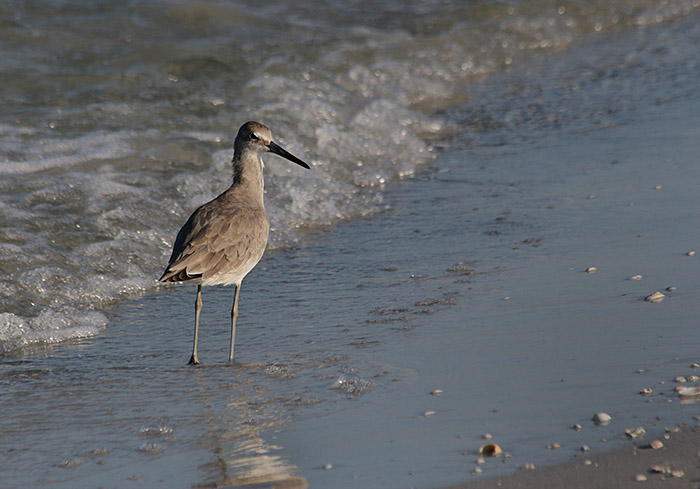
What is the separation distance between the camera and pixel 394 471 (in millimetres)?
3223

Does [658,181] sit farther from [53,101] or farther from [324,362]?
[53,101]

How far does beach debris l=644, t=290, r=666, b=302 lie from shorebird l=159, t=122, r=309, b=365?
1974mm

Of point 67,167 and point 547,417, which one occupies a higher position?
point 67,167

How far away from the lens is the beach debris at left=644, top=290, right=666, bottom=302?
452cm

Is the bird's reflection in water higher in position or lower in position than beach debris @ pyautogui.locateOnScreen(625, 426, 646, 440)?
lower

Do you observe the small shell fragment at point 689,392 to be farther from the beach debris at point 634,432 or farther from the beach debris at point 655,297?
the beach debris at point 655,297

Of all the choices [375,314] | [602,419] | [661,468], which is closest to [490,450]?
[602,419]

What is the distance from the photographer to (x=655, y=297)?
4.54 metres

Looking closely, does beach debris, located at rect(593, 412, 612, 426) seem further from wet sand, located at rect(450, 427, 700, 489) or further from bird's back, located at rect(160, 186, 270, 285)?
bird's back, located at rect(160, 186, 270, 285)

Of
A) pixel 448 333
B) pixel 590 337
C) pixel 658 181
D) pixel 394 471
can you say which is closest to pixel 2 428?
pixel 394 471

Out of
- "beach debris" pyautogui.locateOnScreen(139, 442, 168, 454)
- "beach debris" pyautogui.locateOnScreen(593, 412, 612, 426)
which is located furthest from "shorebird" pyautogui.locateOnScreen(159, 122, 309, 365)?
"beach debris" pyautogui.locateOnScreen(593, 412, 612, 426)

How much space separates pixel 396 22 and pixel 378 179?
616cm

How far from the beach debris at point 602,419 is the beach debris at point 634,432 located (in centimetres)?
10

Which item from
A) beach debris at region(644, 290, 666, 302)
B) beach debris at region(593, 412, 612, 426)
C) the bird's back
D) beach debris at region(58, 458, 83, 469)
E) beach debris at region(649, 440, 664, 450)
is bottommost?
beach debris at region(58, 458, 83, 469)
